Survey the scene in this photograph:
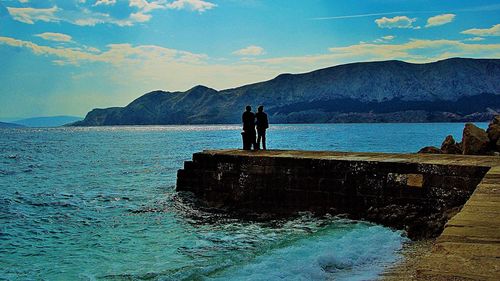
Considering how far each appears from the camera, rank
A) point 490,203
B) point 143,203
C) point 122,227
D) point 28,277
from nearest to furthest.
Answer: point 490,203 < point 28,277 < point 122,227 < point 143,203

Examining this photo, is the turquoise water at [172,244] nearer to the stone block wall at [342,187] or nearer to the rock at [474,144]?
the stone block wall at [342,187]

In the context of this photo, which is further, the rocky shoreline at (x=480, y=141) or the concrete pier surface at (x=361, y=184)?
the rocky shoreline at (x=480, y=141)

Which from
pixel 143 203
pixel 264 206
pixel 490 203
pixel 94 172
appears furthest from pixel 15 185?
pixel 490 203

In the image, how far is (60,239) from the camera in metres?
11.8

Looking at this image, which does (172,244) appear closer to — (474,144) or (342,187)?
(342,187)

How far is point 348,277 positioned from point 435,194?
5.52 metres

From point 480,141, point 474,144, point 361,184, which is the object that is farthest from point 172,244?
point 480,141

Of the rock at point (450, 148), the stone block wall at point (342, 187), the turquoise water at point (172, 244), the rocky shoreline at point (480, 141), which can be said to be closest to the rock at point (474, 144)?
the rocky shoreline at point (480, 141)

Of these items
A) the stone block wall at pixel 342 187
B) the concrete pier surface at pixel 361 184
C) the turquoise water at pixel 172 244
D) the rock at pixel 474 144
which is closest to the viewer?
the turquoise water at pixel 172 244

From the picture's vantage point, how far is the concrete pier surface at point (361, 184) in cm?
1107

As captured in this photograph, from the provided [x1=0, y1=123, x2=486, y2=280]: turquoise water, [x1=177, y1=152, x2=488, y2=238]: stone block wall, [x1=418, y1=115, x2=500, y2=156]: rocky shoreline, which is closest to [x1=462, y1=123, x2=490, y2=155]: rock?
[x1=418, y1=115, x2=500, y2=156]: rocky shoreline

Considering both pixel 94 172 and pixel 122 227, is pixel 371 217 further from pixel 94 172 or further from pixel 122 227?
pixel 94 172

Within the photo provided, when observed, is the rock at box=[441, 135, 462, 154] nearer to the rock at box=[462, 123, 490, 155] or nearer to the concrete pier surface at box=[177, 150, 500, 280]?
the rock at box=[462, 123, 490, 155]

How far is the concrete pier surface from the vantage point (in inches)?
436
